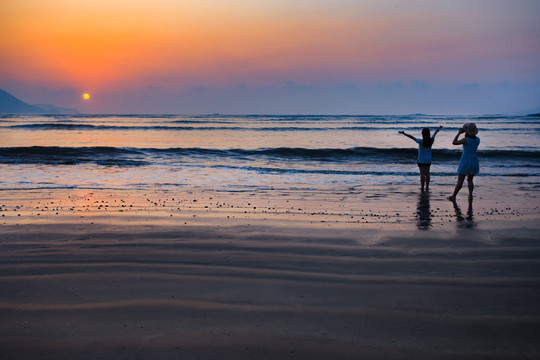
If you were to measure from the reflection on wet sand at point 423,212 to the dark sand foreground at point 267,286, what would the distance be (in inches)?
3.6

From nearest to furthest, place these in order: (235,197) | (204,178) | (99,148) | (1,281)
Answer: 1. (1,281)
2. (235,197)
3. (204,178)
4. (99,148)

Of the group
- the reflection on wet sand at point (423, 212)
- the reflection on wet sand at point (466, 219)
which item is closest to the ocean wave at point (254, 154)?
the reflection on wet sand at point (423, 212)

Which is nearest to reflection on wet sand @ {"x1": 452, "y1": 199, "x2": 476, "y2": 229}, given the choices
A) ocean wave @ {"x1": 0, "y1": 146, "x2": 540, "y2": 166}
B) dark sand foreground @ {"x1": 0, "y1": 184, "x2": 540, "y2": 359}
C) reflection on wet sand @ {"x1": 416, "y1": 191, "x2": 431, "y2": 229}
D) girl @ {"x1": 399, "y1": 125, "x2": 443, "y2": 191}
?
dark sand foreground @ {"x1": 0, "y1": 184, "x2": 540, "y2": 359}

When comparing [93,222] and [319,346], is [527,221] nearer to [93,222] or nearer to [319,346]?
[319,346]

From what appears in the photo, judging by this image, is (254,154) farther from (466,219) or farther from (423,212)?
(466,219)

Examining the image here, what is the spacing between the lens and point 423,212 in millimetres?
7750

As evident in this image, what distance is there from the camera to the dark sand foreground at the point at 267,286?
9.33ft

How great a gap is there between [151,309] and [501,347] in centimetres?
276

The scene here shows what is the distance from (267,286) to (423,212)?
5021mm

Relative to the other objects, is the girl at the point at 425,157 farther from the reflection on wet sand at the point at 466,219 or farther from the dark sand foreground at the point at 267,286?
the dark sand foreground at the point at 267,286

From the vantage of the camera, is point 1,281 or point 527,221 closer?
point 1,281

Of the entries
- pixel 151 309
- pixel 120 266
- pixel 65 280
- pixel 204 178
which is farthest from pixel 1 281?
pixel 204 178

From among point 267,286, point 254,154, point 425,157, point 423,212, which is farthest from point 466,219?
point 254,154

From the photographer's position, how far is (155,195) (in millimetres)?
9414
